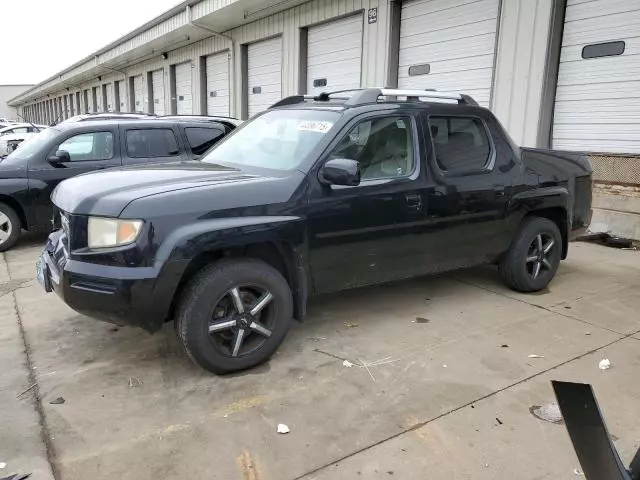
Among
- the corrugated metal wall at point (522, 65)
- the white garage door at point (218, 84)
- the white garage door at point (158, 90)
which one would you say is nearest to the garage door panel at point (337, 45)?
the corrugated metal wall at point (522, 65)

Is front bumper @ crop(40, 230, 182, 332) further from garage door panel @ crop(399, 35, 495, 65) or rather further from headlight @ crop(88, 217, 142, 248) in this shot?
garage door panel @ crop(399, 35, 495, 65)

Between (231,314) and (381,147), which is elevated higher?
(381,147)

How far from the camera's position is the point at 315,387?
3.45 metres

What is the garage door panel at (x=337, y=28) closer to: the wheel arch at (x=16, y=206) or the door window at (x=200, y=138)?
the door window at (x=200, y=138)

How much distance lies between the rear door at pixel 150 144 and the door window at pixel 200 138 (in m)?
0.16

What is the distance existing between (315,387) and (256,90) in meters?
14.0

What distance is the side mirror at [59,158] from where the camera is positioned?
278 inches

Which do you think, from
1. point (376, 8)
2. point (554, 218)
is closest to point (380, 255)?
point (554, 218)

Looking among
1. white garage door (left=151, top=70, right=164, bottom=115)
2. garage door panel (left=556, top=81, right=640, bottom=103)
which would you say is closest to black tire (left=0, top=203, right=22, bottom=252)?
garage door panel (left=556, top=81, right=640, bottom=103)

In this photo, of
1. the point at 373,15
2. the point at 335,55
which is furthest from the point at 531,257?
the point at 335,55

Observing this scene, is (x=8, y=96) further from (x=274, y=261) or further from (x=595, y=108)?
(x=274, y=261)

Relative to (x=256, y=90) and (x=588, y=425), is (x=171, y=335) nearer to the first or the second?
(x=588, y=425)

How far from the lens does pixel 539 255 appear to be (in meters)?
5.32

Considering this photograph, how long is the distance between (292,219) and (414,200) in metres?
1.14
